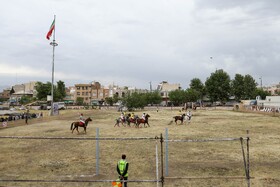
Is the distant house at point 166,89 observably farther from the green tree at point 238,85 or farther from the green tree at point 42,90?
the green tree at point 42,90

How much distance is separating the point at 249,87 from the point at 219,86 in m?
16.4

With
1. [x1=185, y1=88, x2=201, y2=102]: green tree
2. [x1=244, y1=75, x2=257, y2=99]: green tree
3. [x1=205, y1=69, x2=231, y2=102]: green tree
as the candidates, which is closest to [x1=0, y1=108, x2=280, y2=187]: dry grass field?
[x1=185, y1=88, x2=201, y2=102]: green tree

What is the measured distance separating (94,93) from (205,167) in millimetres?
136002

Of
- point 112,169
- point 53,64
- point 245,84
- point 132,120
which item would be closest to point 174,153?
point 112,169

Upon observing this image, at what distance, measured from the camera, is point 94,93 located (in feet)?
476

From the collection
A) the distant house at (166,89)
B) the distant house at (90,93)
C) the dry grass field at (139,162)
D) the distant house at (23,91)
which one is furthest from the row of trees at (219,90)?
the distant house at (23,91)

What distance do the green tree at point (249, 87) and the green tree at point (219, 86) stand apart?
9558mm

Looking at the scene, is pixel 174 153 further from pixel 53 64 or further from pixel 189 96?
pixel 189 96

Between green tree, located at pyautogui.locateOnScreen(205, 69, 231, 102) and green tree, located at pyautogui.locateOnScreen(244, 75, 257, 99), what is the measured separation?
9.56 m

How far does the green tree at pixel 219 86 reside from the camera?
110000 mm

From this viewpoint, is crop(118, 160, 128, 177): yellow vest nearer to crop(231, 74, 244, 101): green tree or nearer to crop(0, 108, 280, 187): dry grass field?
crop(0, 108, 280, 187): dry grass field

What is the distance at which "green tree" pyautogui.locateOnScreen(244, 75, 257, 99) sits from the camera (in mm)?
114812

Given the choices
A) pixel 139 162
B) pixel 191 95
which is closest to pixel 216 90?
pixel 191 95

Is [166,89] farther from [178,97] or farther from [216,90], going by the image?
[216,90]
